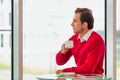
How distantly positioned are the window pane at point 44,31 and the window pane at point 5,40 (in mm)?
186

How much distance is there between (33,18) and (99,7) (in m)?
0.96

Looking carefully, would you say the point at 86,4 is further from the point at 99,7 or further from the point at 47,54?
the point at 47,54

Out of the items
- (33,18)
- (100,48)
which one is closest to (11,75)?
(33,18)

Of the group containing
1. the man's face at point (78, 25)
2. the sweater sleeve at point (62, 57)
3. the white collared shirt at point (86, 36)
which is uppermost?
the man's face at point (78, 25)

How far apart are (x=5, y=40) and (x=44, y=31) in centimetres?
Result: 50

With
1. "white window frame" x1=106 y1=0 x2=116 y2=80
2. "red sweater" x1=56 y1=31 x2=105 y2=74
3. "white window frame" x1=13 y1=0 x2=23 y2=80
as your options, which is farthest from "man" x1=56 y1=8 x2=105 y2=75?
"white window frame" x1=106 y1=0 x2=116 y2=80

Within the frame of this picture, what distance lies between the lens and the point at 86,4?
135 inches

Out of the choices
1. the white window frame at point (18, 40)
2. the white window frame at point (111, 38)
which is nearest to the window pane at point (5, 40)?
the white window frame at point (18, 40)

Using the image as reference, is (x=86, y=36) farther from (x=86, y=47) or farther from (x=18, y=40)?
(x=18, y=40)

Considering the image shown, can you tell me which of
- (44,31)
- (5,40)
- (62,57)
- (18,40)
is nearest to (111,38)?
(44,31)

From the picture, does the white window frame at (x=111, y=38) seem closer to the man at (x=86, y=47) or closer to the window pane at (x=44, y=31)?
the window pane at (x=44, y=31)

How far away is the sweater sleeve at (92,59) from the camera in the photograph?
7.74 feet

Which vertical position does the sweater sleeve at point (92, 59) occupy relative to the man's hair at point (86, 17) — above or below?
below

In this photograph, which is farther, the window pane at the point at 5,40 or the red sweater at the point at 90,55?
the window pane at the point at 5,40
